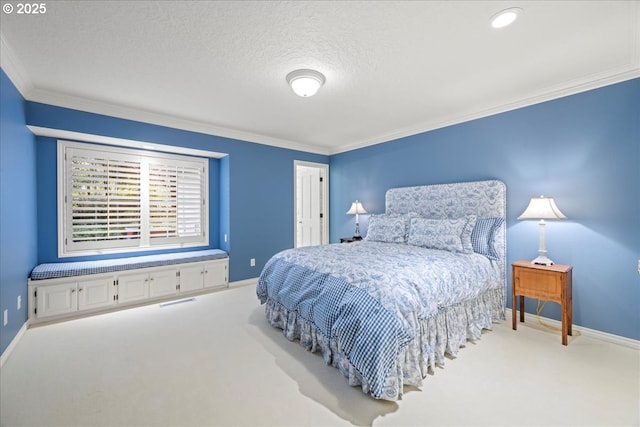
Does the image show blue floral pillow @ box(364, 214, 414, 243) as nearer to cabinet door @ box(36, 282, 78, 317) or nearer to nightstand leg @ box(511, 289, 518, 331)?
nightstand leg @ box(511, 289, 518, 331)

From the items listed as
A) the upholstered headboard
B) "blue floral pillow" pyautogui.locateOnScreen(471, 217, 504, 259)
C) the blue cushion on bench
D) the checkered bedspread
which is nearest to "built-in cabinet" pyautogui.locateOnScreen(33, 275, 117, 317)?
the blue cushion on bench

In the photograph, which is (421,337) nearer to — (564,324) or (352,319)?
(352,319)

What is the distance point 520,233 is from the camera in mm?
3139

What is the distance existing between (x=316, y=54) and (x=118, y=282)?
3.57 m

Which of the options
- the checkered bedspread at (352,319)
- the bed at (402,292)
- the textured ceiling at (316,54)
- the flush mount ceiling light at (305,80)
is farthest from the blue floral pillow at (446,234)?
the flush mount ceiling light at (305,80)

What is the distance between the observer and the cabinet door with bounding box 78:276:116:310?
10.6ft

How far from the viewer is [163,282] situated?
3783mm

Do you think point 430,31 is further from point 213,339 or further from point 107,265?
point 107,265

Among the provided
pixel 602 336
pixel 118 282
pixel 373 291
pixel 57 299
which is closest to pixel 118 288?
pixel 118 282

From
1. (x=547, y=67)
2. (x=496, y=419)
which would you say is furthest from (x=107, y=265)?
(x=547, y=67)

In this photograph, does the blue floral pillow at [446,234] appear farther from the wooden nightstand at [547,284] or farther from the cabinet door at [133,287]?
the cabinet door at [133,287]

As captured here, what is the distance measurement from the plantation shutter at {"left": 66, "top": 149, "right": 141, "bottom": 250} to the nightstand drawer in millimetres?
4902

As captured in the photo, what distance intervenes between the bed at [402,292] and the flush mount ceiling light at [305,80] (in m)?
1.65

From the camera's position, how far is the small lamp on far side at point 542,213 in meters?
2.67
